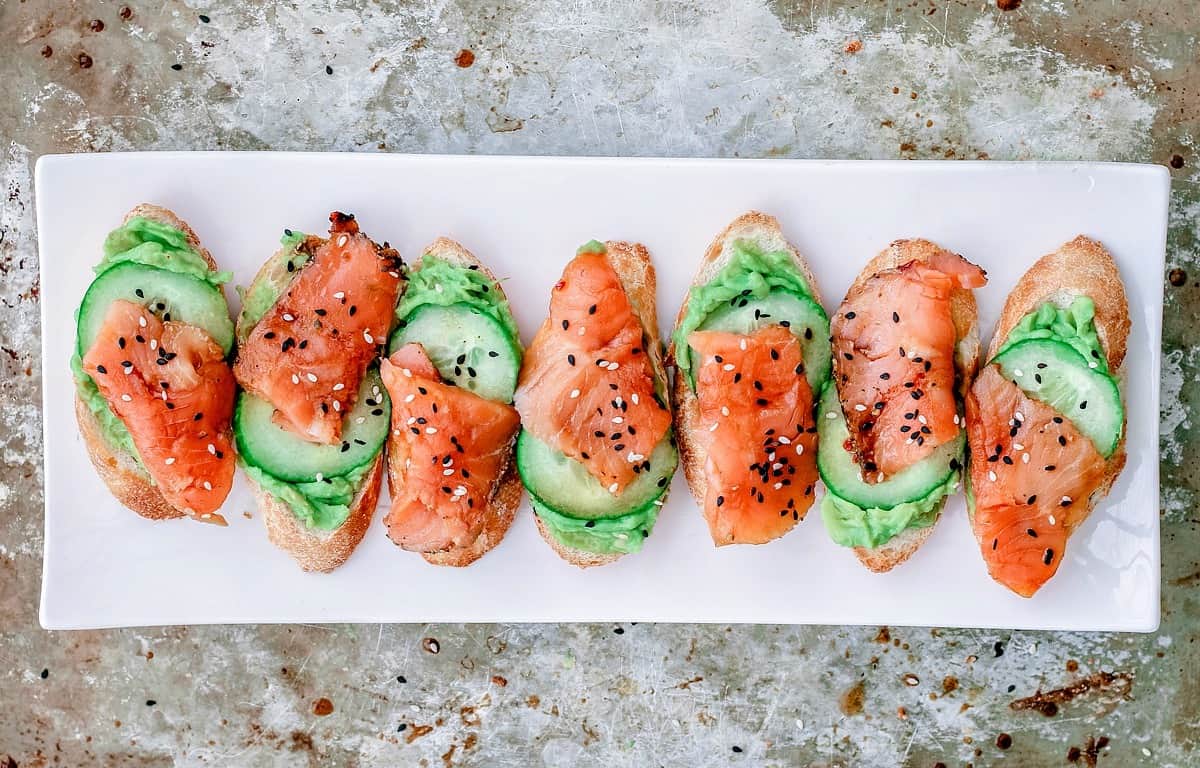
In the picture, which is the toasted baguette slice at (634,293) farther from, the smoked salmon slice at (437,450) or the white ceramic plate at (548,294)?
the smoked salmon slice at (437,450)

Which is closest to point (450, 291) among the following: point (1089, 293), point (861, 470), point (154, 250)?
point (154, 250)

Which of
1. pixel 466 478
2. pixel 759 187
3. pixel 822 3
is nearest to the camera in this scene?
pixel 466 478

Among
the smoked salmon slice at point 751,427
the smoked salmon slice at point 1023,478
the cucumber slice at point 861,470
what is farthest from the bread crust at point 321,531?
the smoked salmon slice at point 1023,478

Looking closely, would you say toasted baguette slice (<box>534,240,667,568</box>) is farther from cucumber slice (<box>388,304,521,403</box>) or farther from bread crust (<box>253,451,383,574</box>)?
bread crust (<box>253,451,383,574</box>)

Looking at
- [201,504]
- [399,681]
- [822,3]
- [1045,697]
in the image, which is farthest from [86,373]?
[1045,697]

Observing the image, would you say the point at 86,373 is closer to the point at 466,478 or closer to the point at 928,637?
the point at 466,478

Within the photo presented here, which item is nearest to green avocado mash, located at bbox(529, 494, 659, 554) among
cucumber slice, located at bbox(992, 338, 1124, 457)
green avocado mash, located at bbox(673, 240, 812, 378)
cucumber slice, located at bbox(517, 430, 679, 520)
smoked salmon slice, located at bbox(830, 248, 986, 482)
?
cucumber slice, located at bbox(517, 430, 679, 520)

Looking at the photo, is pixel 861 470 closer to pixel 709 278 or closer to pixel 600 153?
pixel 709 278
